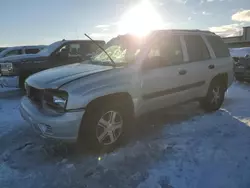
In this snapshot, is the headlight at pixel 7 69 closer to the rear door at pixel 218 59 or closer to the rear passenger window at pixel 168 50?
the rear passenger window at pixel 168 50

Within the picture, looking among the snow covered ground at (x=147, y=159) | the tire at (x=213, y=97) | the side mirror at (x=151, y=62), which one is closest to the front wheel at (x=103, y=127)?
the snow covered ground at (x=147, y=159)

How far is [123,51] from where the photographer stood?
14.6 ft

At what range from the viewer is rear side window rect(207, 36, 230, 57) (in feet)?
18.2

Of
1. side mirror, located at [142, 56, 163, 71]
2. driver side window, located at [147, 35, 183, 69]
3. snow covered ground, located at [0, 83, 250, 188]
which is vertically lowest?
snow covered ground, located at [0, 83, 250, 188]

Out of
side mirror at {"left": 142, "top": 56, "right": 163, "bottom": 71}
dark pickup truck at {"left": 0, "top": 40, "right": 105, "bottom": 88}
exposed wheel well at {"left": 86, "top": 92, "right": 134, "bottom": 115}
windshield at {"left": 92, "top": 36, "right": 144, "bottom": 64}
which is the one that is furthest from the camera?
dark pickup truck at {"left": 0, "top": 40, "right": 105, "bottom": 88}

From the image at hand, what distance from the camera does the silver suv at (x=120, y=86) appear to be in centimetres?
334

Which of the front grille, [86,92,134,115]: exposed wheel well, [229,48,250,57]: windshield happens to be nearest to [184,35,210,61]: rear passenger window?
[86,92,134,115]: exposed wheel well

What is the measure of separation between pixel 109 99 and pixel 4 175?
162cm

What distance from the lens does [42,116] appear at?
3439 millimetres

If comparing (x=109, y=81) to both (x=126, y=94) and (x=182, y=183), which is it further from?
(x=182, y=183)

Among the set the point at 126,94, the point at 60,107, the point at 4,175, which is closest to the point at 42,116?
the point at 60,107

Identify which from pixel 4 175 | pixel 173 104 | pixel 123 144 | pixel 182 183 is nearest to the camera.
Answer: pixel 182 183

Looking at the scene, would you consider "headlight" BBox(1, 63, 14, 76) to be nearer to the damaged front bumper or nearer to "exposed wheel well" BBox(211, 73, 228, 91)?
the damaged front bumper

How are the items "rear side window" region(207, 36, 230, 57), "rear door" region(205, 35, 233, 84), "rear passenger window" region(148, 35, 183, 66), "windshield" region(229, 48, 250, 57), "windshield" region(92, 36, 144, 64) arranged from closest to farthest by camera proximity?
"windshield" region(92, 36, 144, 64) < "rear passenger window" region(148, 35, 183, 66) < "rear door" region(205, 35, 233, 84) < "rear side window" region(207, 36, 230, 57) < "windshield" region(229, 48, 250, 57)
